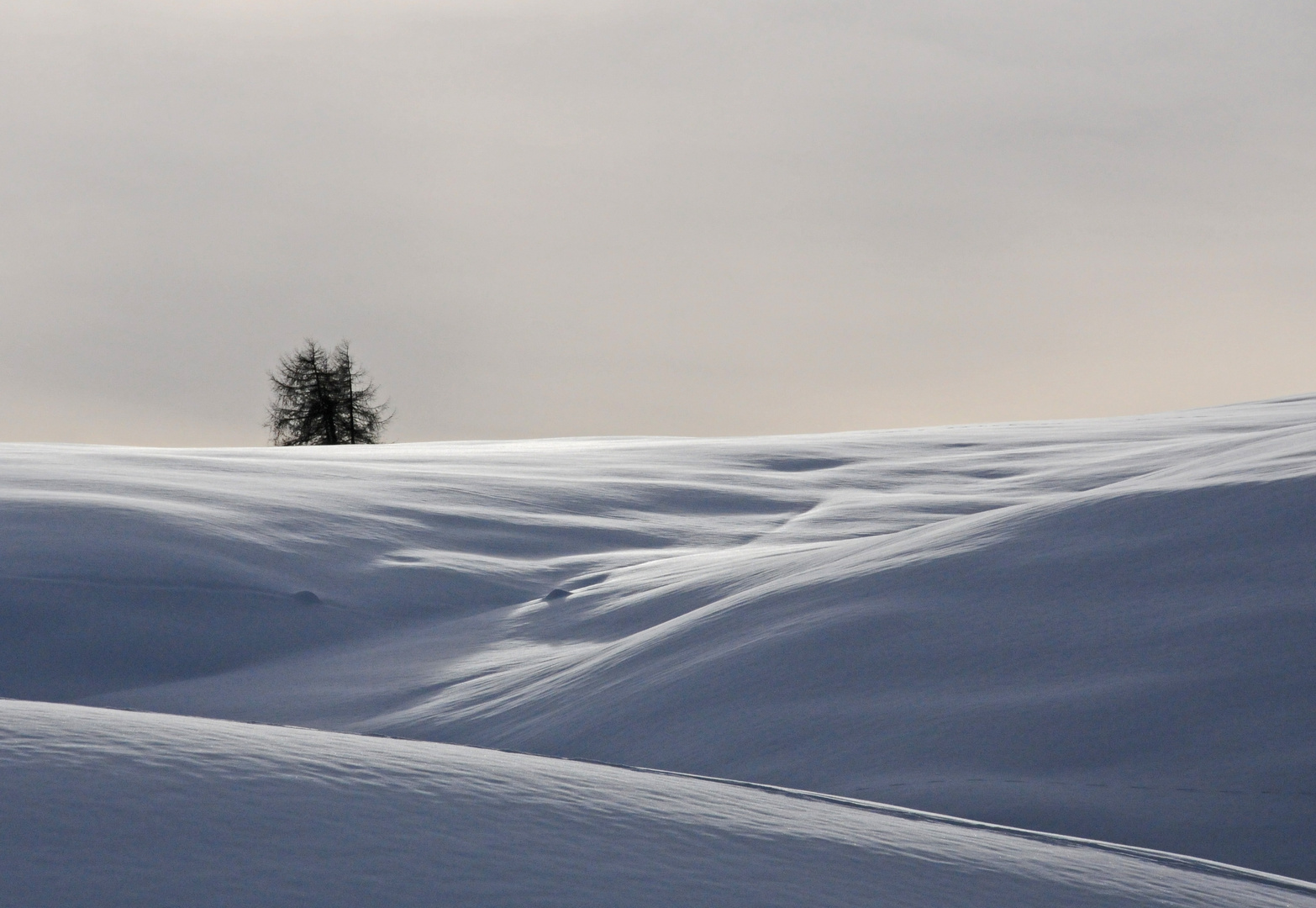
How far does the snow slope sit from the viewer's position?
0.96 meters

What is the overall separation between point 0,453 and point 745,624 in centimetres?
613

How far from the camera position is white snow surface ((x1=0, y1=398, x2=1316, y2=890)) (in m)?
→ 1.91

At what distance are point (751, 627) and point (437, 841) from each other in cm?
186

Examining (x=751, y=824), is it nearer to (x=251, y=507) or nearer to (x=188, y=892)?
(x=188, y=892)

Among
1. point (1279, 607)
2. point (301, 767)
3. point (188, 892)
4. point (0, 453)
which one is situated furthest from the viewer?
point (0, 453)

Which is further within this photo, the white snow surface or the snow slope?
the white snow surface

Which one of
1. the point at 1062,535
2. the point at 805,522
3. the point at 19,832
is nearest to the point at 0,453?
the point at 805,522

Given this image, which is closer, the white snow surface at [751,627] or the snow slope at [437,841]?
the snow slope at [437,841]

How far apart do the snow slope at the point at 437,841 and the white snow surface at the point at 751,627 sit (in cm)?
4

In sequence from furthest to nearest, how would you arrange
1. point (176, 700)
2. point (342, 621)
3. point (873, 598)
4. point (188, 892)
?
1. point (342, 621)
2. point (176, 700)
3. point (873, 598)
4. point (188, 892)

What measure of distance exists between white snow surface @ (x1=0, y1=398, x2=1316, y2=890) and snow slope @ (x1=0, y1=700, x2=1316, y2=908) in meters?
0.04

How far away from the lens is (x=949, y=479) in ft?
24.5

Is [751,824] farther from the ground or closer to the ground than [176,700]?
farther from the ground

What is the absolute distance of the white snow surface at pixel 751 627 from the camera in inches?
75.1
